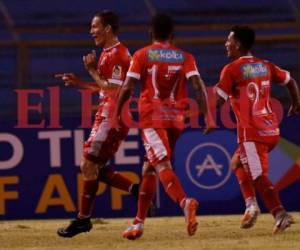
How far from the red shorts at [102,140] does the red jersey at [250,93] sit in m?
1.03

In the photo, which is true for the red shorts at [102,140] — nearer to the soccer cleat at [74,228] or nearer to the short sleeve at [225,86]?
the soccer cleat at [74,228]

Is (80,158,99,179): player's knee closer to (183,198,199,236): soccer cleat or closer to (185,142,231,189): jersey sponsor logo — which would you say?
(183,198,199,236): soccer cleat

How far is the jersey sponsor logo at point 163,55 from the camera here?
7629mm

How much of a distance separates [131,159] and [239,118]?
3304 mm

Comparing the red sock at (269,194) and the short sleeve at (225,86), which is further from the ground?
the short sleeve at (225,86)

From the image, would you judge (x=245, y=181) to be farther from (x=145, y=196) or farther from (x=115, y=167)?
(x=115, y=167)

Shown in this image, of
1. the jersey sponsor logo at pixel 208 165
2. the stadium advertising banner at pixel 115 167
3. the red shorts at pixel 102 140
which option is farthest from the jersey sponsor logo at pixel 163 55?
the jersey sponsor logo at pixel 208 165

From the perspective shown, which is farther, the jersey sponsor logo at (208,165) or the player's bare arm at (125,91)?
the jersey sponsor logo at (208,165)

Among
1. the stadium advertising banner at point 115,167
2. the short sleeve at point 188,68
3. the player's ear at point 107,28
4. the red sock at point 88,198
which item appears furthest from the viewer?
the stadium advertising banner at point 115,167

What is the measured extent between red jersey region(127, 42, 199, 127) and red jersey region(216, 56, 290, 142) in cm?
79

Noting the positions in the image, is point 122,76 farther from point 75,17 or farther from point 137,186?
point 75,17

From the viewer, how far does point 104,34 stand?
28.3 feet

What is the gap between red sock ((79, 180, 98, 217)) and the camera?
28.0ft

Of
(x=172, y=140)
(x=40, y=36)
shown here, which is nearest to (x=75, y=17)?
(x=40, y=36)
